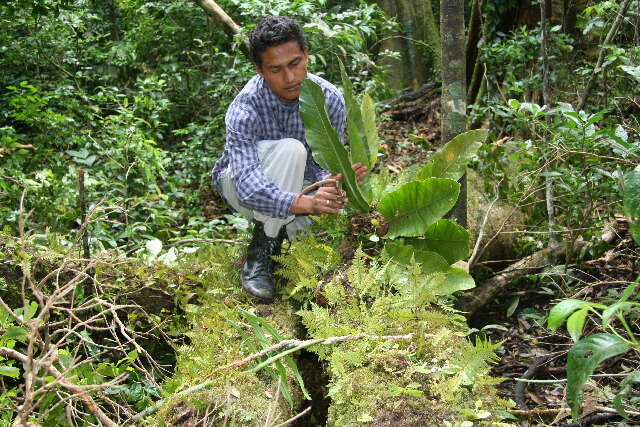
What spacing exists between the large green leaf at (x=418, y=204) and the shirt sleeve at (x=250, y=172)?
0.54m

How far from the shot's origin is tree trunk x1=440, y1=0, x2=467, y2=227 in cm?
345

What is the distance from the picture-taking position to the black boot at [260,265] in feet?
10.5

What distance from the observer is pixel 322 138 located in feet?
10.5

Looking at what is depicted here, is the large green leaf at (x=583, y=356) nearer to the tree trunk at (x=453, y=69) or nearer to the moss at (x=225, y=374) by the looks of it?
the moss at (x=225, y=374)

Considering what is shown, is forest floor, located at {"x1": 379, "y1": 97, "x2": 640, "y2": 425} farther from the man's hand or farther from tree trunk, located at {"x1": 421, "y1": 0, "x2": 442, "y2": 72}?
tree trunk, located at {"x1": 421, "y1": 0, "x2": 442, "y2": 72}

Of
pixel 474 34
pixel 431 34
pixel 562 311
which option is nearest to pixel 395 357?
pixel 562 311

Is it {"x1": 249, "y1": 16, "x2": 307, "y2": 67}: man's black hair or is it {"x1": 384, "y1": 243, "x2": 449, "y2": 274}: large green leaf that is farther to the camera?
{"x1": 249, "y1": 16, "x2": 307, "y2": 67}: man's black hair

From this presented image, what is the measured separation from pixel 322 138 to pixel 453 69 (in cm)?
94

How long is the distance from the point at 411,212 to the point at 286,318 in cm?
84

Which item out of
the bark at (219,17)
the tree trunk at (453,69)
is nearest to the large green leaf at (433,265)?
the tree trunk at (453,69)

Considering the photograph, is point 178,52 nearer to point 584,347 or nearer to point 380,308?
point 380,308

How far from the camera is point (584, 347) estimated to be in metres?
1.73

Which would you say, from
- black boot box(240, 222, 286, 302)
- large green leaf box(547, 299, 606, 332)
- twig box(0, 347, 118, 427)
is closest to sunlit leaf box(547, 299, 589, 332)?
large green leaf box(547, 299, 606, 332)

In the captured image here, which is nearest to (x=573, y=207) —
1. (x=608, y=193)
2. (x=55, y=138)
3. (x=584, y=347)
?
(x=608, y=193)
